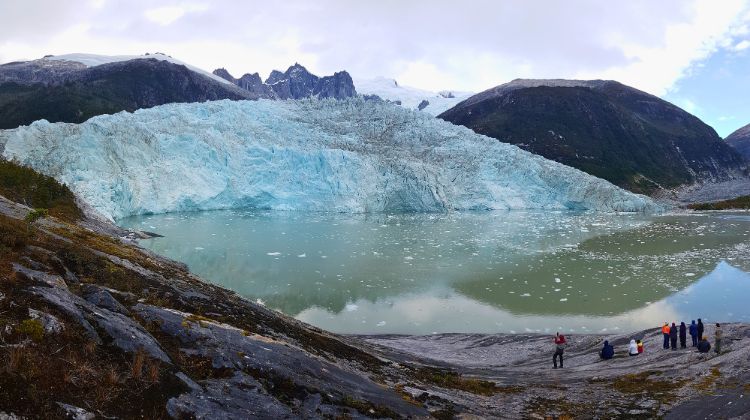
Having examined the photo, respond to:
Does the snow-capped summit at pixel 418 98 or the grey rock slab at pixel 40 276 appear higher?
the snow-capped summit at pixel 418 98

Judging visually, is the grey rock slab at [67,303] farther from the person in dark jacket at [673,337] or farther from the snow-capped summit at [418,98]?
the snow-capped summit at [418,98]

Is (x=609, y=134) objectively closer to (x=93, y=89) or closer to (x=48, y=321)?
(x=93, y=89)

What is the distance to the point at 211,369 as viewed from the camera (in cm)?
530

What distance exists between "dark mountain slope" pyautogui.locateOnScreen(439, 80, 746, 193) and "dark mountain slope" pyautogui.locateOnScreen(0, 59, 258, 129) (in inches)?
2927

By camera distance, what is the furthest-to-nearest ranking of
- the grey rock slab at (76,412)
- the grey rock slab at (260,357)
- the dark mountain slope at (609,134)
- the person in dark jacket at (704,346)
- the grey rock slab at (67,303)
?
1. the dark mountain slope at (609,134)
2. the person in dark jacket at (704,346)
3. the grey rock slab at (260,357)
4. the grey rock slab at (67,303)
5. the grey rock slab at (76,412)

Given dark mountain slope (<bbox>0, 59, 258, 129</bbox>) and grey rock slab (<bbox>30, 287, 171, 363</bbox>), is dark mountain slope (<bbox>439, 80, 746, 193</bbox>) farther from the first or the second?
grey rock slab (<bbox>30, 287, 171, 363</bbox>)

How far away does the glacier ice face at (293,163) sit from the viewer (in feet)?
141

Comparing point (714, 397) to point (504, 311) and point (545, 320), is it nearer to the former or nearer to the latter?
point (545, 320)

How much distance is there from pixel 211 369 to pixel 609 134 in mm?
136407

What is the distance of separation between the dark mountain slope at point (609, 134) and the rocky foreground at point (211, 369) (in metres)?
103

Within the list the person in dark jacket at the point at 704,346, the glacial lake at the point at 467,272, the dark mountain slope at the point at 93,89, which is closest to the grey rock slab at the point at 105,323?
the glacial lake at the point at 467,272

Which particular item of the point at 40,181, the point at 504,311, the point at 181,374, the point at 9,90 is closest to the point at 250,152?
the point at 40,181

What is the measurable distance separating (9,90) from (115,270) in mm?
136454

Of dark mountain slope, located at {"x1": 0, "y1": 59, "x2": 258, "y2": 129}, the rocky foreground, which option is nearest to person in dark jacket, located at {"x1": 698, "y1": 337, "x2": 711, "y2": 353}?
the rocky foreground
